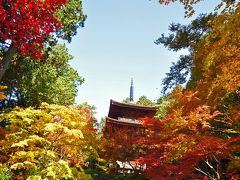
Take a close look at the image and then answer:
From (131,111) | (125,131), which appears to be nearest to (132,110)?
(131,111)

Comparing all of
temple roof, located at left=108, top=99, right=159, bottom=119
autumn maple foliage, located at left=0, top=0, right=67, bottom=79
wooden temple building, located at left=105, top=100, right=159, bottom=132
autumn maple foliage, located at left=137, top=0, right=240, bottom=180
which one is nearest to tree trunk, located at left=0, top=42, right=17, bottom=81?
autumn maple foliage, located at left=0, top=0, right=67, bottom=79

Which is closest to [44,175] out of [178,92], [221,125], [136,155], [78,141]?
[78,141]

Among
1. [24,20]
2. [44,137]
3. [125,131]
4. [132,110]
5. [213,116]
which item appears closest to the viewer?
[213,116]

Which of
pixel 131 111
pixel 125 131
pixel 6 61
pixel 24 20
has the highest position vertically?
pixel 24 20

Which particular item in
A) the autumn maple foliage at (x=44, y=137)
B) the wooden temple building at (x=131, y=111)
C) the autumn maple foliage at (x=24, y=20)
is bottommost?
the autumn maple foliage at (x=44, y=137)

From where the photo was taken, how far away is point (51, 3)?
22.2ft

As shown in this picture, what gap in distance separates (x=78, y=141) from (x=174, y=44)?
8.60 m

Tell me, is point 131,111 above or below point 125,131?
above

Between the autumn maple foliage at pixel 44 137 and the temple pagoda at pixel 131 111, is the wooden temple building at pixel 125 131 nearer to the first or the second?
the temple pagoda at pixel 131 111

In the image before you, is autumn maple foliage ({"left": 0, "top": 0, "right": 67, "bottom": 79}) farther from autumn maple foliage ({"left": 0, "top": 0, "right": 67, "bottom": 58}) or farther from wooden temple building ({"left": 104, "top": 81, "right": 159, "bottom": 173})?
wooden temple building ({"left": 104, "top": 81, "right": 159, "bottom": 173})

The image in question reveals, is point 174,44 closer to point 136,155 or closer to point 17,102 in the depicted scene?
point 136,155

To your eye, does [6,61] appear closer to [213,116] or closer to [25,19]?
[25,19]

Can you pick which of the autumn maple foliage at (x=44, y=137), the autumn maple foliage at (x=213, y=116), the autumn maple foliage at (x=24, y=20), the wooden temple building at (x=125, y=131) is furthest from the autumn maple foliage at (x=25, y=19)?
the wooden temple building at (x=125, y=131)

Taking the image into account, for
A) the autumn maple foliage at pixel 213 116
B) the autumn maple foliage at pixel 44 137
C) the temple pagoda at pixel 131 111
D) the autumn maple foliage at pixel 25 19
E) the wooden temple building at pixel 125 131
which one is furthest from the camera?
the temple pagoda at pixel 131 111
